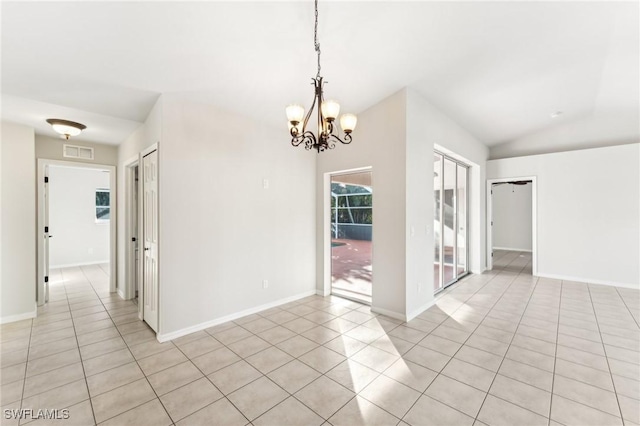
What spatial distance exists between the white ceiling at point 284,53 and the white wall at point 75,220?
14.1 feet

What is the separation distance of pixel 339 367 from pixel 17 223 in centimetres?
476

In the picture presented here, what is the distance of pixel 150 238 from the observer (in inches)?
134

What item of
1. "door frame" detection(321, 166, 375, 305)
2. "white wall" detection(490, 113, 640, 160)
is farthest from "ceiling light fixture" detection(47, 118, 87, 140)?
"white wall" detection(490, 113, 640, 160)

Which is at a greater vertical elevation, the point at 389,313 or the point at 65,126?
the point at 65,126

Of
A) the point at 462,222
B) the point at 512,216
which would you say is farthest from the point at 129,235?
the point at 512,216

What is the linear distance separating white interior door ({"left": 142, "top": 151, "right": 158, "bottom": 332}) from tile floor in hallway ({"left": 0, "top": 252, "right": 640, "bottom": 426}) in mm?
279

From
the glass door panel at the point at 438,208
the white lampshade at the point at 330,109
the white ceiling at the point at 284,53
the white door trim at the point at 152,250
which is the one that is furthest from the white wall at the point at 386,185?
the white door trim at the point at 152,250

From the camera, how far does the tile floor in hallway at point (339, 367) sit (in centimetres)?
196

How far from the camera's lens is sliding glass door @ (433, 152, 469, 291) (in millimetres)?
4777

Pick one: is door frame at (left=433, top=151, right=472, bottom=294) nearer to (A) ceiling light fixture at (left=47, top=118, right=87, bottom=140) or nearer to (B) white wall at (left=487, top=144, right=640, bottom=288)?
(B) white wall at (left=487, top=144, right=640, bottom=288)

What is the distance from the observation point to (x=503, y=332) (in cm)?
324

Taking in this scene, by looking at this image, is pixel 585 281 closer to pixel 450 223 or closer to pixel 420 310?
pixel 450 223

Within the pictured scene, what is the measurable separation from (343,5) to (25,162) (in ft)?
15.6

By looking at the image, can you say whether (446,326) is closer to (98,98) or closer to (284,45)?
(284,45)
